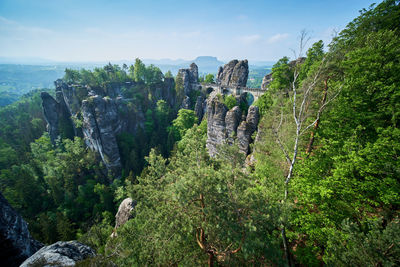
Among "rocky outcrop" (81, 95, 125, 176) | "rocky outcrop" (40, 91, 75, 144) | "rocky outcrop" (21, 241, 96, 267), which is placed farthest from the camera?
"rocky outcrop" (40, 91, 75, 144)

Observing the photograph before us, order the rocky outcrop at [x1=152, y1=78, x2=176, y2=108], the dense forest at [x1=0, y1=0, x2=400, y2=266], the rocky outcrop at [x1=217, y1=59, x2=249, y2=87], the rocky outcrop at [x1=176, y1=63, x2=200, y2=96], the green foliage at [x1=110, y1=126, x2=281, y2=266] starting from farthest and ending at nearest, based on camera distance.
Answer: the rocky outcrop at [x1=152, y1=78, x2=176, y2=108] → the rocky outcrop at [x1=176, y1=63, x2=200, y2=96] → the rocky outcrop at [x1=217, y1=59, x2=249, y2=87] → the dense forest at [x1=0, y1=0, x2=400, y2=266] → the green foliage at [x1=110, y1=126, x2=281, y2=266]

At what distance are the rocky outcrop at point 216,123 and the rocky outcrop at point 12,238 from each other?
74.7 feet

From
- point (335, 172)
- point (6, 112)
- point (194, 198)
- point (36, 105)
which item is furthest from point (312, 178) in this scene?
point (6, 112)

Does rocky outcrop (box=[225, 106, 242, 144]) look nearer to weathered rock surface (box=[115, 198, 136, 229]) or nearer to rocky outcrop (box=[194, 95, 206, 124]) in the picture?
weathered rock surface (box=[115, 198, 136, 229])

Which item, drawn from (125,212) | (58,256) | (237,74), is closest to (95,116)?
(125,212)

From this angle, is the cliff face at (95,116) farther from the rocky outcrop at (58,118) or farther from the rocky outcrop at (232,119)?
the rocky outcrop at (232,119)

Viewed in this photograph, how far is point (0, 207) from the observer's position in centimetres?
1227

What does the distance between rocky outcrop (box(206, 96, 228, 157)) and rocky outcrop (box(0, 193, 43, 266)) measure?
74.7 feet

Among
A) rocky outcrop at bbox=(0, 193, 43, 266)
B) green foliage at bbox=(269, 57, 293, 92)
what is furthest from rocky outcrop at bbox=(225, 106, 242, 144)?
rocky outcrop at bbox=(0, 193, 43, 266)

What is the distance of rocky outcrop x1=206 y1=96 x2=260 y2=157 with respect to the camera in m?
23.7

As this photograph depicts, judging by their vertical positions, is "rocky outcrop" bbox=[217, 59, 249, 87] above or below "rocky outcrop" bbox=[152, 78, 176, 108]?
above

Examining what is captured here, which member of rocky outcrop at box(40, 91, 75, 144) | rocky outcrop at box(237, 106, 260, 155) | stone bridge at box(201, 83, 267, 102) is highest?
stone bridge at box(201, 83, 267, 102)

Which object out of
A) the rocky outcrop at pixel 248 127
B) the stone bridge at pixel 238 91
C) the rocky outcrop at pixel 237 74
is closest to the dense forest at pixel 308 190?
the rocky outcrop at pixel 248 127

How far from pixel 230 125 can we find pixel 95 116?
1242 inches
